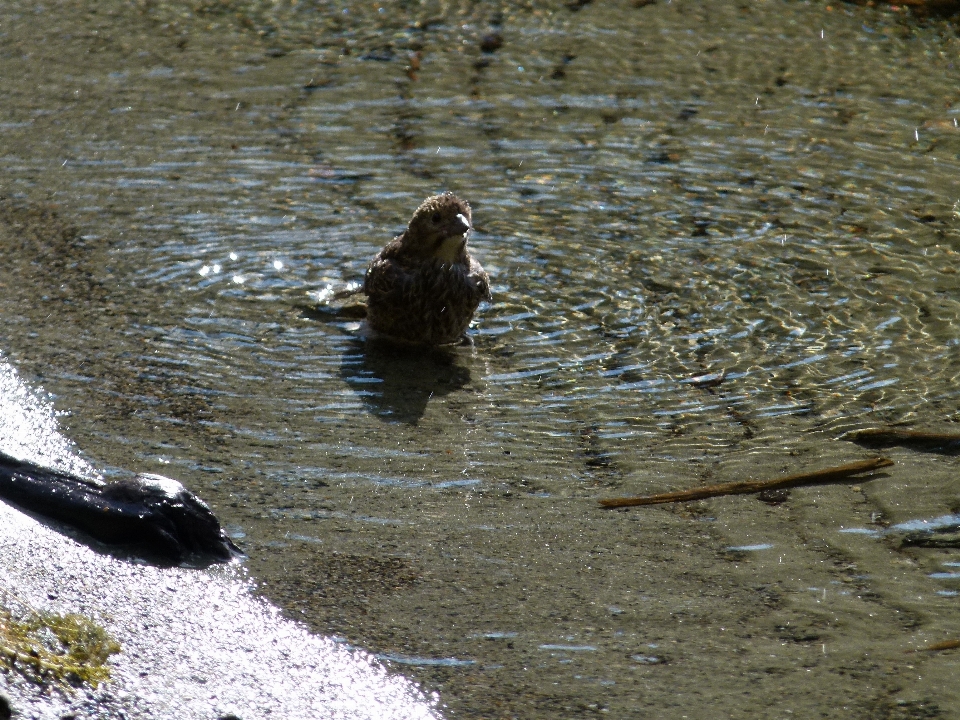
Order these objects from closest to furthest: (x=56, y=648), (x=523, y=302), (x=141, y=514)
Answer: (x=56, y=648) < (x=141, y=514) < (x=523, y=302)

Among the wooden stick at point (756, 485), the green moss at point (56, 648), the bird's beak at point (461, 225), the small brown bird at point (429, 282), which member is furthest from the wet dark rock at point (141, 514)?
the bird's beak at point (461, 225)

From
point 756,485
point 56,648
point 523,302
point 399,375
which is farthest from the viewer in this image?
point 523,302

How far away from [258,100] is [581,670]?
734 cm

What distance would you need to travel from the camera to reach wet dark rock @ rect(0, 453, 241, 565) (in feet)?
15.1

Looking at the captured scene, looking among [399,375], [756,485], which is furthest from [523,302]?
[756,485]

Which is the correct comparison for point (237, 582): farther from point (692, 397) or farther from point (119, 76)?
point (119, 76)

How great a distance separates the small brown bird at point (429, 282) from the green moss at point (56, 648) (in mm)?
3473

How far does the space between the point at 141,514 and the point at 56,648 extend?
84cm

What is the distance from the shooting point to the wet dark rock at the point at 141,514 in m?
4.59

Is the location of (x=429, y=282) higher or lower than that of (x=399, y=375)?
higher

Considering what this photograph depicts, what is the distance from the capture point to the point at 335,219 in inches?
338

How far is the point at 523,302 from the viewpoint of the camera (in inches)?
303

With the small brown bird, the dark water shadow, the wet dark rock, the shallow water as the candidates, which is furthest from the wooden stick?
the small brown bird

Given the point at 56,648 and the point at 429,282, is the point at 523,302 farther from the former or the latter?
the point at 56,648
